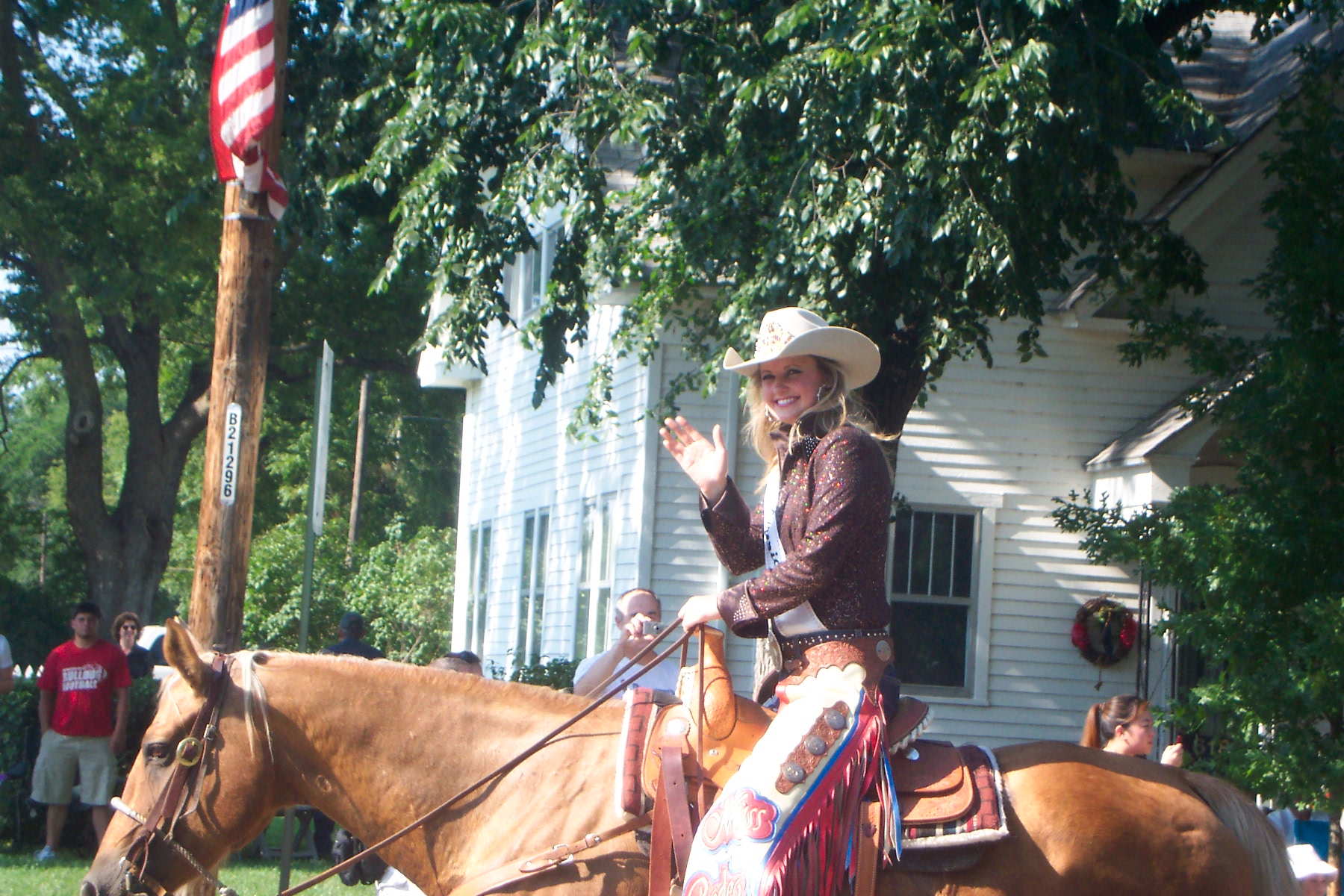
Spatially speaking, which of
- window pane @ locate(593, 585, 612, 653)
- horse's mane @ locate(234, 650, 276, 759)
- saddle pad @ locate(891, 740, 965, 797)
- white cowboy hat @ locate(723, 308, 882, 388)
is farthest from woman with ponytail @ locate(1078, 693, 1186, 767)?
window pane @ locate(593, 585, 612, 653)

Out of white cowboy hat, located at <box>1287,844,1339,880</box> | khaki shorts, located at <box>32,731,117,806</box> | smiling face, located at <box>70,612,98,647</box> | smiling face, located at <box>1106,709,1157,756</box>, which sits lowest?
khaki shorts, located at <box>32,731,117,806</box>

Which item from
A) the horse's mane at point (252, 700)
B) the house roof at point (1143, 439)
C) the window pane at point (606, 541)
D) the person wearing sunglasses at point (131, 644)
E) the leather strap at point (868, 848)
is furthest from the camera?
the window pane at point (606, 541)

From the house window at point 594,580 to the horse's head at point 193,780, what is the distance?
31.1ft

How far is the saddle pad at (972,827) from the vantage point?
11.3ft

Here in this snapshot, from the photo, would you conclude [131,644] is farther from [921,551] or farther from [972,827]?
[972,827]

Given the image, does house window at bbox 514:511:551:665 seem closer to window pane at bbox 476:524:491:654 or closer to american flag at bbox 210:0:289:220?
window pane at bbox 476:524:491:654

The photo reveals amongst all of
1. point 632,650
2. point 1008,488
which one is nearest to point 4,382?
point 1008,488

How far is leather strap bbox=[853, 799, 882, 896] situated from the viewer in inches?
132

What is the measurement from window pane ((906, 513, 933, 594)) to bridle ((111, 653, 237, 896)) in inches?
392

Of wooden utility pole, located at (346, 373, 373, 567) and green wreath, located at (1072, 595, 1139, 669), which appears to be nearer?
green wreath, located at (1072, 595, 1139, 669)

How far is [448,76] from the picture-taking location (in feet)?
29.9

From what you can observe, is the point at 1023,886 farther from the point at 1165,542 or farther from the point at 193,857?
the point at 1165,542

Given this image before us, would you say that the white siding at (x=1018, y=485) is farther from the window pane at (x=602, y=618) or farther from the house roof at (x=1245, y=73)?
the house roof at (x=1245, y=73)

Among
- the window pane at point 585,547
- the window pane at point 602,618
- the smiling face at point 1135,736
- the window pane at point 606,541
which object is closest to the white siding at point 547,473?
the window pane at point 585,547
